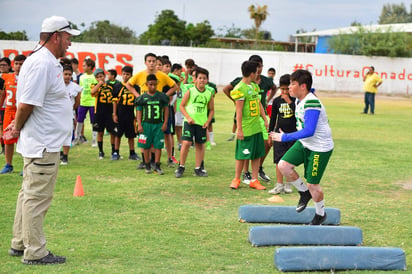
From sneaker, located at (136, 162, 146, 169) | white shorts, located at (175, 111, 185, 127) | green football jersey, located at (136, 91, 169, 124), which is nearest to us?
green football jersey, located at (136, 91, 169, 124)

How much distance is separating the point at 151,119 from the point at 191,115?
769mm

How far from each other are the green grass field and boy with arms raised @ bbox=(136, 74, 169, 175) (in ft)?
1.78

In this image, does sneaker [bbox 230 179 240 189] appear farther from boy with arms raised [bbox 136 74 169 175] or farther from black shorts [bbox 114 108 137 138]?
black shorts [bbox 114 108 137 138]

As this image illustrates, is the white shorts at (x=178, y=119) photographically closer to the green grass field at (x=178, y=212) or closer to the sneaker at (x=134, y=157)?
the green grass field at (x=178, y=212)

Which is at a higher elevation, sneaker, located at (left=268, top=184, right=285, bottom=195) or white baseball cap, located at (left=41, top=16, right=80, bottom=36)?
white baseball cap, located at (left=41, top=16, right=80, bottom=36)

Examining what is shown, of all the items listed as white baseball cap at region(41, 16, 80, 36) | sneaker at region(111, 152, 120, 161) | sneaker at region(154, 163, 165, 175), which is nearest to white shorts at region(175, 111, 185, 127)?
sneaker at region(111, 152, 120, 161)

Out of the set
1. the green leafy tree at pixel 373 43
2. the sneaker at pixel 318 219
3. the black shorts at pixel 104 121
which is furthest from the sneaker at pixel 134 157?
the green leafy tree at pixel 373 43

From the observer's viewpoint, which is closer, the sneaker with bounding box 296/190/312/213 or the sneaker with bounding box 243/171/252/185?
the sneaker with bounding box 296/190/312/213

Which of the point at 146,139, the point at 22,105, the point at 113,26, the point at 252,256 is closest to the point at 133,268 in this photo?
the point at 252,256

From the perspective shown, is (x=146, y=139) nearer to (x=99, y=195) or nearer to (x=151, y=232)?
(x=99, y=195)

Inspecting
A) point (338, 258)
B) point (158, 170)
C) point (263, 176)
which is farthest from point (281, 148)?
point (338, 258)

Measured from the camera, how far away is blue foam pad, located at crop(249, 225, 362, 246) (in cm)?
660

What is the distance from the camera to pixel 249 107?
9.99 metres

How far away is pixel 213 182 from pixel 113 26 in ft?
215
